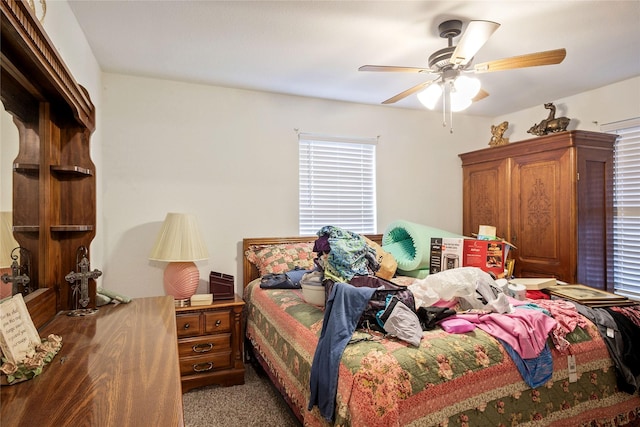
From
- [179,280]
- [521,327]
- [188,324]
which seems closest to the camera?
[521,327]

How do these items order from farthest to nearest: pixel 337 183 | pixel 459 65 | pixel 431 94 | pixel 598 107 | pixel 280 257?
pixel 337 183 < pixel 598 107 < pixel 280 257 < pixel 431 94 < pixel 459 65

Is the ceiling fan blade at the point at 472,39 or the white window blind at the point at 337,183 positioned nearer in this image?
the ceiling fan blade at the point at 472,39

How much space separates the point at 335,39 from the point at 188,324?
233 centimetres

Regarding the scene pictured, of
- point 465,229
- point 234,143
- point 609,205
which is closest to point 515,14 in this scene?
point 609,205

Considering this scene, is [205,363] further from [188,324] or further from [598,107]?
[598,107]

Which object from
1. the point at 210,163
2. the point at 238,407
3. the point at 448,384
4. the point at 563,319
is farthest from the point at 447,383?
the point at 210,163

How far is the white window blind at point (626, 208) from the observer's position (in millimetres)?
3088

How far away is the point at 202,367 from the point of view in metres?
2.62

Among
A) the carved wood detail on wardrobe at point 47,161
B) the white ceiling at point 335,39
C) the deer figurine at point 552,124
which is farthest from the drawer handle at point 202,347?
the deer figurine at point 552,124

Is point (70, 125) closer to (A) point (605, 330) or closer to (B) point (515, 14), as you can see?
(B) point (515, 14)

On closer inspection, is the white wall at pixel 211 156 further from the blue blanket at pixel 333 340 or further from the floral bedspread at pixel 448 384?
the blue blanket at pixel 333 340

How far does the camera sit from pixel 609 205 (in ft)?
10.4

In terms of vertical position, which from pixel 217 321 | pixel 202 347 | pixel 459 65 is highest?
pixel 459 65

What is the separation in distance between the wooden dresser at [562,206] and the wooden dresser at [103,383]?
3303 millimetres
